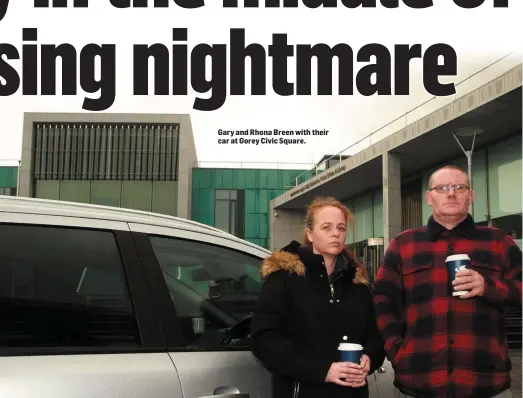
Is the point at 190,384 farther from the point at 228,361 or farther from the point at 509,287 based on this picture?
the point at 509,287

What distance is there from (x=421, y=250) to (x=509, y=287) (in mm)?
377

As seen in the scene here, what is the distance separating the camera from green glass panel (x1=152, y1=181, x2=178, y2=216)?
38062 millimetres

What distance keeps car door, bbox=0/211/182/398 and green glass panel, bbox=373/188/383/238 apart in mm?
28397

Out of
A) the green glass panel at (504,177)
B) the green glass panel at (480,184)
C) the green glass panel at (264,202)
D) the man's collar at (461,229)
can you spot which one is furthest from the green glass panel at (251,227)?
the man's collar at (461,229)

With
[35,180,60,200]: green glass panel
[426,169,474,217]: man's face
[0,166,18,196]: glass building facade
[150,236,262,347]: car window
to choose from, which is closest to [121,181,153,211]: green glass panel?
[35,180,60,200]: green glass panel

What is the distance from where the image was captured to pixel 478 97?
17.6m

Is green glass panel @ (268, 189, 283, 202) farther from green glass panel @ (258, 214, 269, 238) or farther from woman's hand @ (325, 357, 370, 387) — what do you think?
woman's hand @ (325, 357, 370, 387)

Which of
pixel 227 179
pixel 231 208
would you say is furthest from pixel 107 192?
pixel 231 208

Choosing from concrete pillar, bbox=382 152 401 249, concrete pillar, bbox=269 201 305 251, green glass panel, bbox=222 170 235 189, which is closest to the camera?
concrete pillar, bbox=382 152 401 249

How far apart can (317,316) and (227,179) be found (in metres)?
36.7

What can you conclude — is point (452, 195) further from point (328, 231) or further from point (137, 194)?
point (137, 194)

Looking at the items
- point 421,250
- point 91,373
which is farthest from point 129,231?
point 421,250

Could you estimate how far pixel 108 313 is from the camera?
2143mm

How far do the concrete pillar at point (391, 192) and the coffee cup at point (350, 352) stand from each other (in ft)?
70.6
